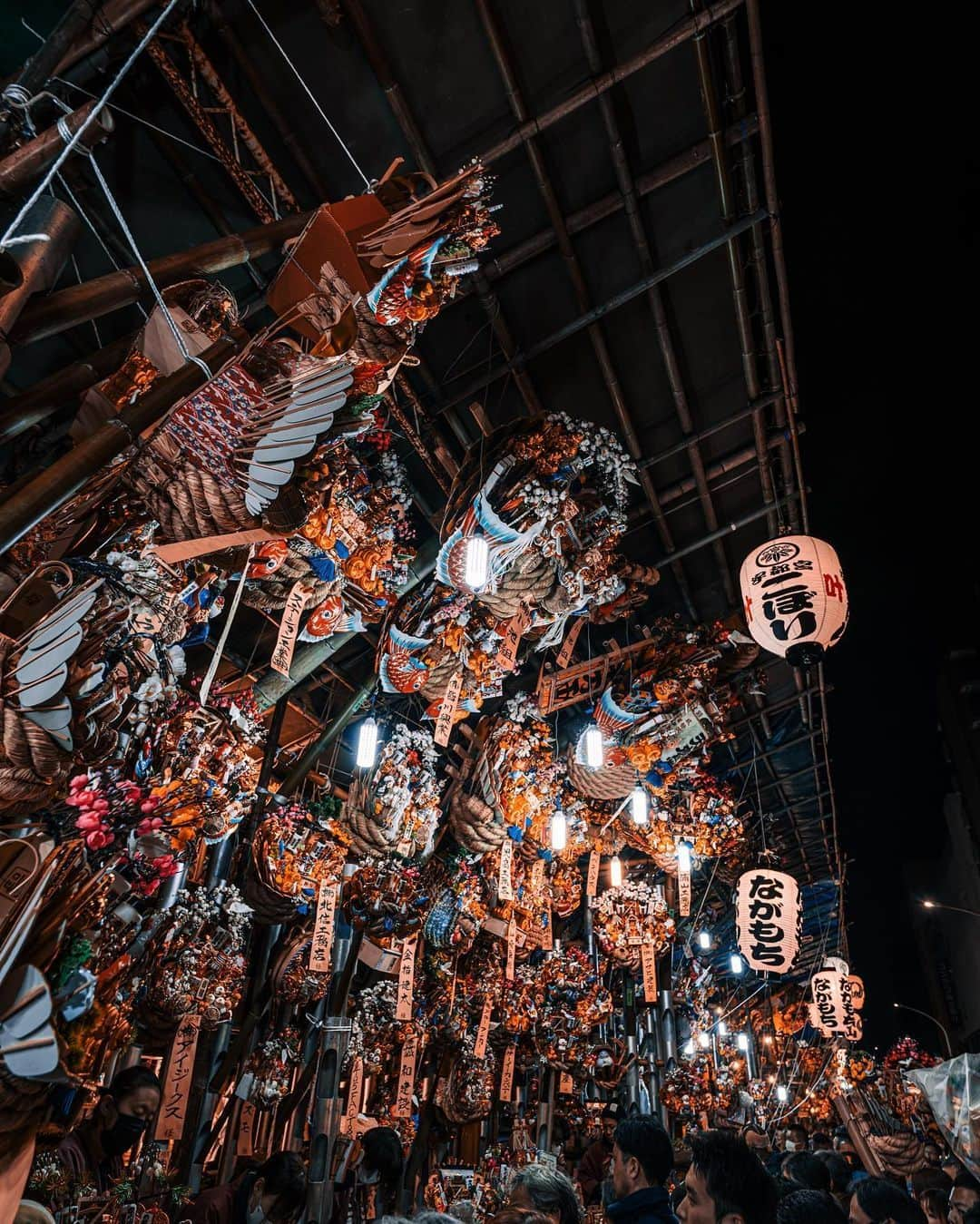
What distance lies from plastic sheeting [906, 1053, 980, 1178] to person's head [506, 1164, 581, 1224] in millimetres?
1987

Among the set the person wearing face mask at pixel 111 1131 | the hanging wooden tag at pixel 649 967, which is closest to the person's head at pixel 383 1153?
the person wearing face mask at pixel 111 1131

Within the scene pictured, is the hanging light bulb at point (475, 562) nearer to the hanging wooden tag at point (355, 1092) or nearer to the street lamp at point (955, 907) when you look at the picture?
the hanging wooden tag at point (355, 1092)

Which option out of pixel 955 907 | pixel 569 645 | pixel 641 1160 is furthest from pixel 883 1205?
pixel 955 907

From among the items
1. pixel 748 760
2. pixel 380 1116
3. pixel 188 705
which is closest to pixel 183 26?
pixel 188 705

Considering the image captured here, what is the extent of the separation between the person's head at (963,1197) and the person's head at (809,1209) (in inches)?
68.1

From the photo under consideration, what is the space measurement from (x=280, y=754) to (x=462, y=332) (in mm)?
4378

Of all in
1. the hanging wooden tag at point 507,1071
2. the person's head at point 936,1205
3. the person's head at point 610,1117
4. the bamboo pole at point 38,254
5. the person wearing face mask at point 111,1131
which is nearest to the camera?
the bamboo pole at point 38,254

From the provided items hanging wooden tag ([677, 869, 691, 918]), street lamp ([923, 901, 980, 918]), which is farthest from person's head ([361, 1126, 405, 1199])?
street lamp ([923, 901, 980, 918])

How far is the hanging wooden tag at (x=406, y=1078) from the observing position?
27.5ft

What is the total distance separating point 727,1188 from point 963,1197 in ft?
9.23

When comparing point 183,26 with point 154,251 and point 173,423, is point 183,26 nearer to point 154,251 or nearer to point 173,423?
point 154,251

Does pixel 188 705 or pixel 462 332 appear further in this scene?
pixel 462 332

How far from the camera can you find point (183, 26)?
392cm

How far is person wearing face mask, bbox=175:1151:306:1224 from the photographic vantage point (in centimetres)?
452
